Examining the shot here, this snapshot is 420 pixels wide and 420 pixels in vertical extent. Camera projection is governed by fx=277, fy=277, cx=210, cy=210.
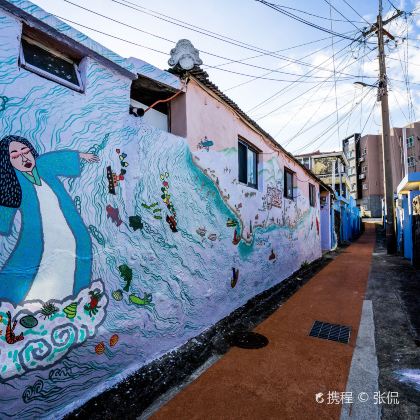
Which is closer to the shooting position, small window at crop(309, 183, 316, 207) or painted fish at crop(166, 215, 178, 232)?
painted fish at crop(166, 215, 178, 232)

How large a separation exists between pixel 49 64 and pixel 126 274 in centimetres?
257

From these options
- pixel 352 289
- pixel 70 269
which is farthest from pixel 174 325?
pixel 352 289

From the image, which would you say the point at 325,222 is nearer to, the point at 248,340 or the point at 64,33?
the point at 248,340

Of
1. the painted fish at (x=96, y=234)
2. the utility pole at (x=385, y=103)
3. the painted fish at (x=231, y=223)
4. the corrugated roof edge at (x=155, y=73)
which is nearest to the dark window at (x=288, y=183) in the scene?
the painted fish at (x=231, y=223)

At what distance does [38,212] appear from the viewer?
2.72 meters

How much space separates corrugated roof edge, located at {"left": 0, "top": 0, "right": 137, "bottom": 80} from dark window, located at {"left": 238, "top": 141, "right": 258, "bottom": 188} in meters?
3.61

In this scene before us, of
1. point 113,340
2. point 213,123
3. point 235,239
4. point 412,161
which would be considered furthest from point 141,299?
point 412,161

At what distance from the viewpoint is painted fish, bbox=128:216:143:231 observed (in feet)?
12.0

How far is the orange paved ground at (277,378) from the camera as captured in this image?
9.92 ft

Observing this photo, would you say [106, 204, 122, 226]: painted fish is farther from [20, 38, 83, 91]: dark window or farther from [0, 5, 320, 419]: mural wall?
[20, 38, 83, 91]: dark window

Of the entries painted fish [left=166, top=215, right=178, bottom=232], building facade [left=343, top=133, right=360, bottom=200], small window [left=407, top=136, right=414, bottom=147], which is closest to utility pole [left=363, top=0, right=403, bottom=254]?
painted fish [left=166, top=215, right=178, bottom=232]

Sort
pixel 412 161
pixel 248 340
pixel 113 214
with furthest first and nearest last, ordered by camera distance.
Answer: pixel 412 161 → pixel 248 340 → pixel 113 214

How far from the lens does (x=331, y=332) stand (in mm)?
5129

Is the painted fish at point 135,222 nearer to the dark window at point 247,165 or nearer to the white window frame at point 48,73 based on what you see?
the white window frame at point 48,73
